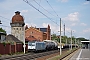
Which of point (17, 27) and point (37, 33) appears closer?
point (17, 27)

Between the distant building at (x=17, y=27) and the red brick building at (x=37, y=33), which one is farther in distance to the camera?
the red brick building at (x=37, y=33)

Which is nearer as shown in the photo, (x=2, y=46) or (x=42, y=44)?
(x=2, y=46)

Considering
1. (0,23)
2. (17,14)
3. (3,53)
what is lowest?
(3,53)

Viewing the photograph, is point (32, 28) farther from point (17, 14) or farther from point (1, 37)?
point (1, 37)

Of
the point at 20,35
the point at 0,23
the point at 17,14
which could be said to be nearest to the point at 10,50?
the point at 0,23

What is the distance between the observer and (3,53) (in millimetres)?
48281

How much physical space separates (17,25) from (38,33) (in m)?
30.7

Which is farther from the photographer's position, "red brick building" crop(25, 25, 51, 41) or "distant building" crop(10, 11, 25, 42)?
"red brick building" crop(25, 25, 51, 41)

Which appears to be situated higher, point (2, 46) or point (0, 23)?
point (0, 23)

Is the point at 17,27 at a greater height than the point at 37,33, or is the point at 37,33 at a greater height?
the point at 17,27

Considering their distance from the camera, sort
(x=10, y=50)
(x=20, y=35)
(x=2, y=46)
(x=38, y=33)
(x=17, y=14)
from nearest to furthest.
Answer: (x=2, y=46) → (x=10, y=50) → (x=20, y=35) → (x=17, y=14) → (x=38, y=33)

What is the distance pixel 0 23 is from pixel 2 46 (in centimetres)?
684

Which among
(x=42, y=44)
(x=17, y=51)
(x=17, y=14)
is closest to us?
(x=17, y=51)

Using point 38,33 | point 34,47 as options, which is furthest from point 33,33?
point 34,47
